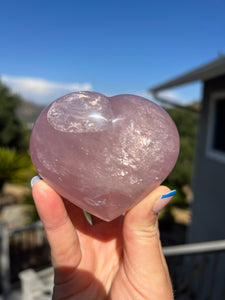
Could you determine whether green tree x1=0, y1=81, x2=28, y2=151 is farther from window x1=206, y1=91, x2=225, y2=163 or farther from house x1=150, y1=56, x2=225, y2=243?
window x1=206, y1=91, x2=225, y2=163

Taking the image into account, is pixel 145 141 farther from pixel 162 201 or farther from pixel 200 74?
pixel 200 74

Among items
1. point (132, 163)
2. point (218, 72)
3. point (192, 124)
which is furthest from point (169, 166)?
point (192, 124)

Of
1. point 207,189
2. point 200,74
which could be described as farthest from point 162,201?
point 207,189

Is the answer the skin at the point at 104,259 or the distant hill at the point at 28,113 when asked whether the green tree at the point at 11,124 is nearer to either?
the distant hill at the point at 28,113

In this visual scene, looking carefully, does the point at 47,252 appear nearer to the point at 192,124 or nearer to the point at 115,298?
the point at 115,298

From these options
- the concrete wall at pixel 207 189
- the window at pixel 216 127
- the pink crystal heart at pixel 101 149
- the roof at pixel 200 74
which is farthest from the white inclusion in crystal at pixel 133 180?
the window at pixel 216 127

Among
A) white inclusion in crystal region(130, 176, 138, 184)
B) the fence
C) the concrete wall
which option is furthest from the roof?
white inclusion in crystal region(130, 176, 138, 184)
